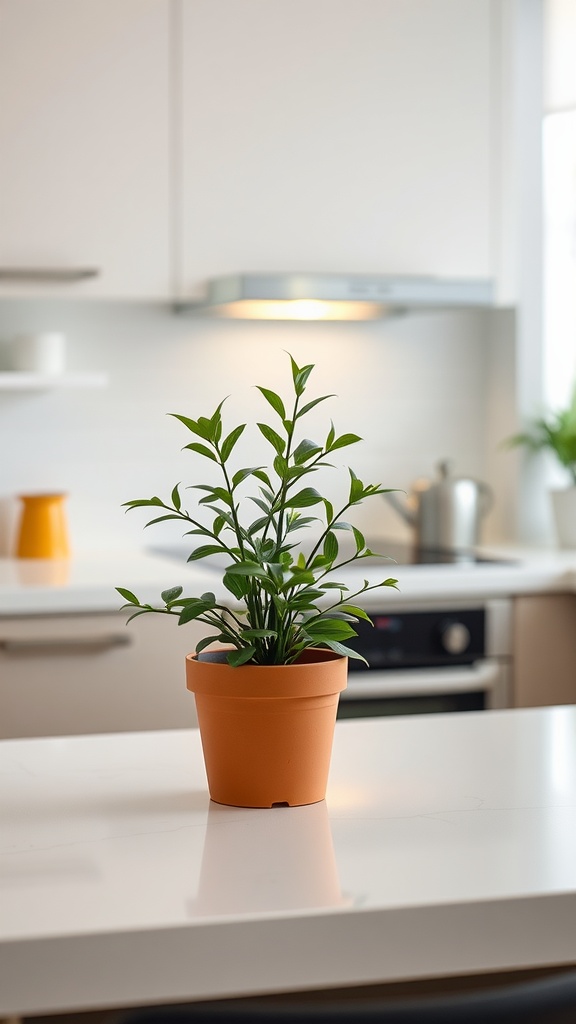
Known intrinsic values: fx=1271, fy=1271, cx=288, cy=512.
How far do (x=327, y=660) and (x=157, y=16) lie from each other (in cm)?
209

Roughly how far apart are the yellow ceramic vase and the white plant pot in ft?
4.11

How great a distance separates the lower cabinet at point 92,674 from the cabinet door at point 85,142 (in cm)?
78

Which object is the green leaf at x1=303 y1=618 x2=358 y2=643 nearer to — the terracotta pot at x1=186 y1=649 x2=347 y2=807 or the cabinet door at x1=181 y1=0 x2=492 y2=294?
the terracotta pot at x1=186 y1=649 x2=347 y2=807

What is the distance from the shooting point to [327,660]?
118cm

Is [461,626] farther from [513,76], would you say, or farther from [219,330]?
[513,76]

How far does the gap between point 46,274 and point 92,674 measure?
2.93 ft

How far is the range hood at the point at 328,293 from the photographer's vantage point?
2.79 metres

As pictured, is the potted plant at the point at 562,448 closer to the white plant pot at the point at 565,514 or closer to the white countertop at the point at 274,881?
the white plant pot at the point at 565,514

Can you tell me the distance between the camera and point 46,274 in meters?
2.79

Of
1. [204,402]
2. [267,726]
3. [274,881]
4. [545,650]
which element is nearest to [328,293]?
[204,402]

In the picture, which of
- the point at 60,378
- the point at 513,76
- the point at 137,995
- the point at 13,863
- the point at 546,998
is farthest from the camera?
the point at 513,76

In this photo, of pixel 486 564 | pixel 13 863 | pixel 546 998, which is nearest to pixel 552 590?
pixel 486 564

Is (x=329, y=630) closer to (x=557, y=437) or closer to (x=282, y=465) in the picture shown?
(x=282, y=465)

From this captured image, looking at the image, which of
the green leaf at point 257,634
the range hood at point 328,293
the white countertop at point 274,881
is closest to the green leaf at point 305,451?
the green leaf at point 257,634
